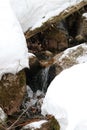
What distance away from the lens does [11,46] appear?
18.7 feet

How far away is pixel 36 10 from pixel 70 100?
320 centimetres

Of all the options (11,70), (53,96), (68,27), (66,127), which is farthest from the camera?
(68,27)

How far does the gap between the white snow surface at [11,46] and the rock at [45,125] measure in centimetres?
108

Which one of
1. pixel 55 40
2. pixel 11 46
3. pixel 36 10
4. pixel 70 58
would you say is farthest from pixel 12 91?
pixel 55 40

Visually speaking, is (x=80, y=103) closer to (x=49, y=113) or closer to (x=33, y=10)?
(x=49, y=113)

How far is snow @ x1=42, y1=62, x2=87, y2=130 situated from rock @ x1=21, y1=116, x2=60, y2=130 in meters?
0.08

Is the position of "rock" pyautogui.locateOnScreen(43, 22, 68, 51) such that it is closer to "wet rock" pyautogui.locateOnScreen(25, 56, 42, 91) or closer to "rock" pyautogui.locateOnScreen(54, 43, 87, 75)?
"rock" pyautogui.locateOnScreen(54, 43, 87, 75)

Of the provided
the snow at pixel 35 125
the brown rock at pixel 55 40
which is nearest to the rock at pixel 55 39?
the brown rock at pixel 55 40

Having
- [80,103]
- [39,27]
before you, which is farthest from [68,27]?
[80,103]

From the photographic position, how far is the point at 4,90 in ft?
18.8

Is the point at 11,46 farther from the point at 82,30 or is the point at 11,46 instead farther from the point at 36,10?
the point at 82,30

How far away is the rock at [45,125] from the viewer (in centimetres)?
469

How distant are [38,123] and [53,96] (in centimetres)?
41

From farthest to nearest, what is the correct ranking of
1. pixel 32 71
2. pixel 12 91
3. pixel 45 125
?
1. pixel 32 71
2. pixel 12 91
3. pixel 45 125
